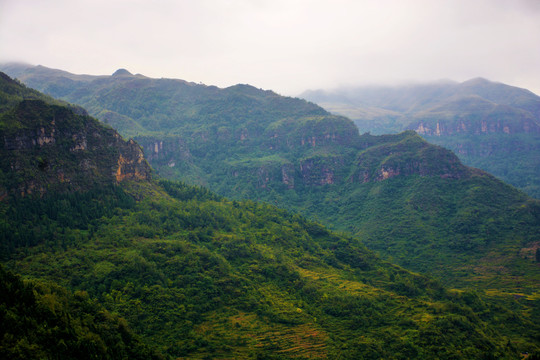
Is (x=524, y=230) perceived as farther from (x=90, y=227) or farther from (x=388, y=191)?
(x=90, y=227)

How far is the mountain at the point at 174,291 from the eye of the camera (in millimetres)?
43438

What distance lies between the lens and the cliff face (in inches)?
2603

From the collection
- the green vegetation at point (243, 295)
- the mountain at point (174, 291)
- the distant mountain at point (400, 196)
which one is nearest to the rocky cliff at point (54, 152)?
the mountain at point (174, 291)

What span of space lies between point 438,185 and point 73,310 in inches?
5364

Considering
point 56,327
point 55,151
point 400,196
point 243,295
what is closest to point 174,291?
point 243,295

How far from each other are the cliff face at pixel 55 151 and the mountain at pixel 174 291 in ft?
1.06

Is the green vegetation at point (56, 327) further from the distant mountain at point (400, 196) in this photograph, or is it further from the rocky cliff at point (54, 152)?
the distant mountain at point (400, 196)

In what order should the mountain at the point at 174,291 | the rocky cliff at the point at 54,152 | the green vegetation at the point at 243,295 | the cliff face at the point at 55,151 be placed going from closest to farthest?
the mountain at the point at 174,291
the green vegetation at the point at 243,295
the rocky cliff at the point at 54,152
the cliff face at the point at 55,151

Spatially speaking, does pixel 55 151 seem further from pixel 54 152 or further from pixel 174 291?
pixel 174 291

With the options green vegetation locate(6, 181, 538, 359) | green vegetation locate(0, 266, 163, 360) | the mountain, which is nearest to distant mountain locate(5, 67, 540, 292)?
the mountain

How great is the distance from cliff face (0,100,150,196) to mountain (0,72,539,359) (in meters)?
0.32

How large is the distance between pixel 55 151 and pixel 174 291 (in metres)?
41.1

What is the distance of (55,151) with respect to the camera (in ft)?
247

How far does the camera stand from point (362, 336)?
2403 inches
